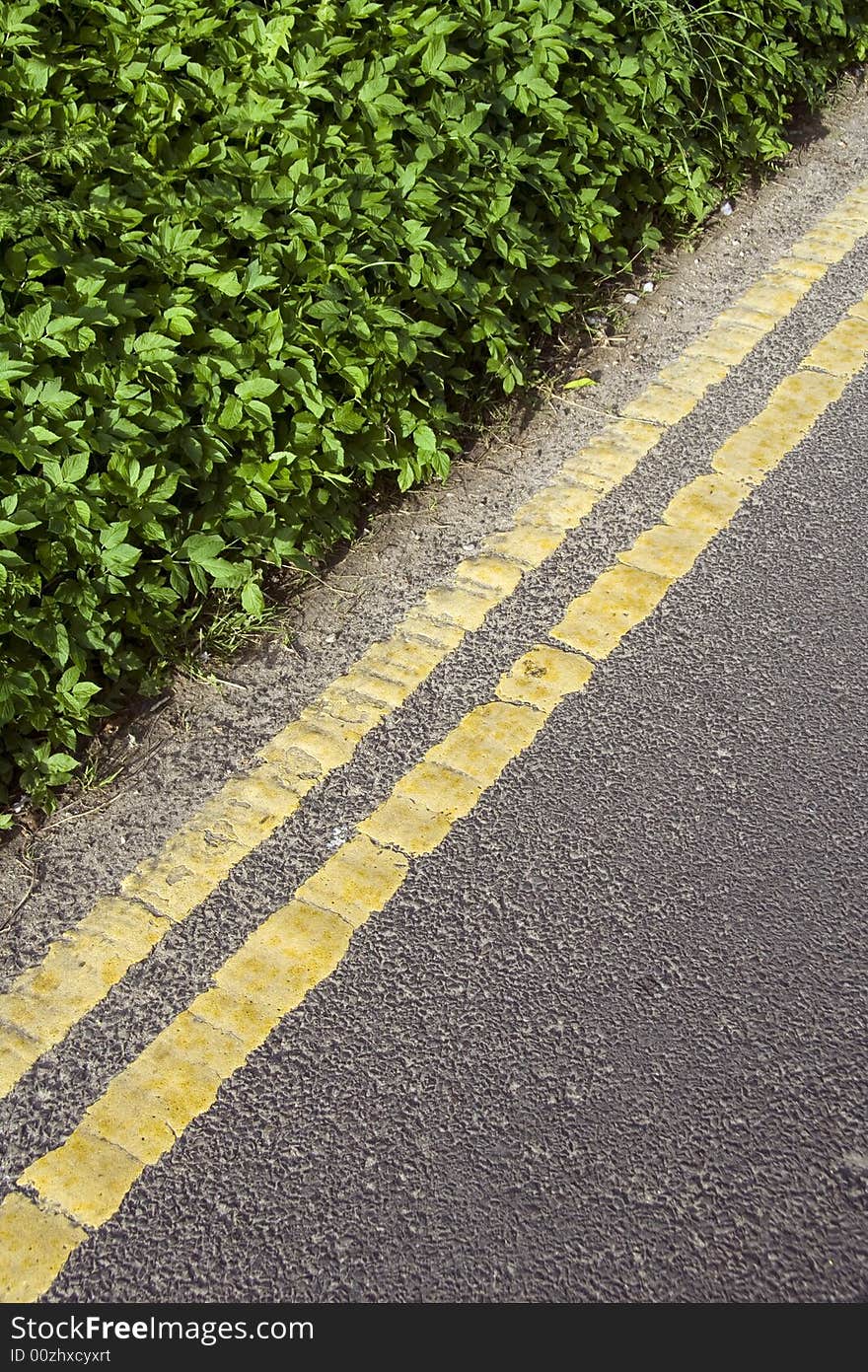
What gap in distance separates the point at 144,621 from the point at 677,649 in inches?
51.5

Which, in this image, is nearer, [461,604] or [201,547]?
[201,547]

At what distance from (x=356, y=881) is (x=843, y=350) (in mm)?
2653

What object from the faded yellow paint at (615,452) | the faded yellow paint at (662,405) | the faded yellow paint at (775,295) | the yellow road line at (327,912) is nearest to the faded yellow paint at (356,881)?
the yellow road line at (327,912)

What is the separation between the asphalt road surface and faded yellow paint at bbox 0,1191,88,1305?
0.08 feet

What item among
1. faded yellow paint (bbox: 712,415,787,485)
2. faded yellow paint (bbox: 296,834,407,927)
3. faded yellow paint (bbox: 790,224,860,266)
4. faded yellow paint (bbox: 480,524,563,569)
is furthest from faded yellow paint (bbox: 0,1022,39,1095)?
faded yellow paint (bbox: 790,224,860,266)

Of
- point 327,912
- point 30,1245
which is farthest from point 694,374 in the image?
point 30,1245

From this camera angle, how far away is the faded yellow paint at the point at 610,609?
3.24 metres

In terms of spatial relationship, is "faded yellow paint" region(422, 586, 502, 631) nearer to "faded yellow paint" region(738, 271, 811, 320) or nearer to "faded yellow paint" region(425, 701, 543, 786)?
"faded yellow paint" region(425, 701, 543, 786)

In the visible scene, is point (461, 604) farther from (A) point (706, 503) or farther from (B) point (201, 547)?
(A) point (706, 503)

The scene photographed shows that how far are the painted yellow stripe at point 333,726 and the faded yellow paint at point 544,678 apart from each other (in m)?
0.20

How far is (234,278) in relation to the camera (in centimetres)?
315

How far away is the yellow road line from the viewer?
2.21 meters

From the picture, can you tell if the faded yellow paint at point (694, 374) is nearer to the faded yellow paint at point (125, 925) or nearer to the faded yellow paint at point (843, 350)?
the faded yellow paint at point (843, 350)

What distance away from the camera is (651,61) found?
4387 millimetres
